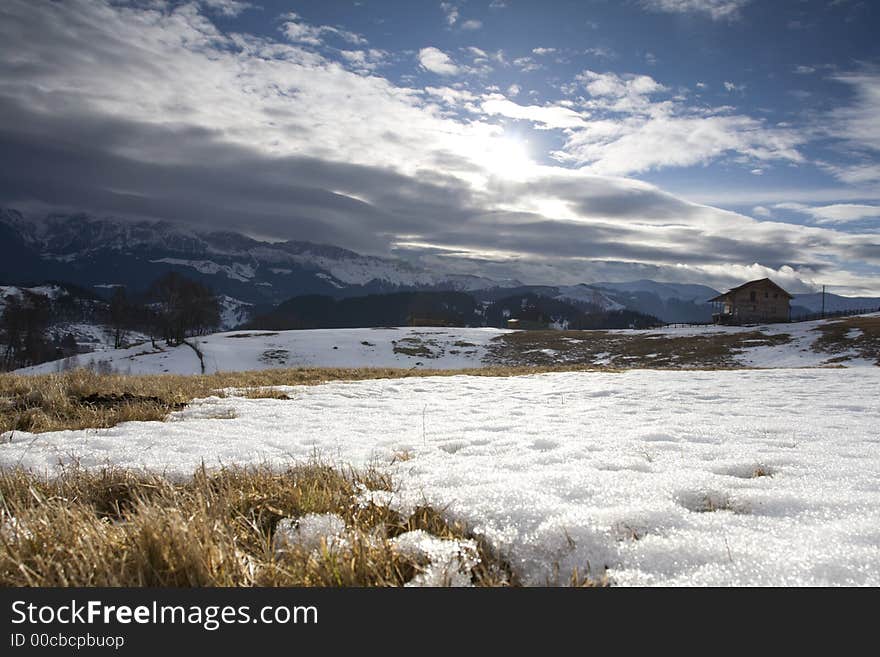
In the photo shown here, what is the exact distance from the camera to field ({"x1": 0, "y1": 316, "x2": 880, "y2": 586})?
186 cm

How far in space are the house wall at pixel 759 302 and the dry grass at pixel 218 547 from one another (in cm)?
9197

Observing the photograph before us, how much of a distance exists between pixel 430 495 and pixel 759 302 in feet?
310

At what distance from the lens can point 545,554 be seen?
206 cm

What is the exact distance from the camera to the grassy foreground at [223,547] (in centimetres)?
179

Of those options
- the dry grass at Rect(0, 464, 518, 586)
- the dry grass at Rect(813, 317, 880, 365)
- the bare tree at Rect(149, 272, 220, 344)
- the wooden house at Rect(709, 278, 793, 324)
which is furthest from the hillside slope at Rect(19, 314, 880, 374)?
the dry grass at Rect(0, 464, 518, 586)

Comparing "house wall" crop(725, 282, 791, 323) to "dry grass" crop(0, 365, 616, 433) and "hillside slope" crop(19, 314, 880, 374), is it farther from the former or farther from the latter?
"dry grass" crop(0, 365, 616, 433)

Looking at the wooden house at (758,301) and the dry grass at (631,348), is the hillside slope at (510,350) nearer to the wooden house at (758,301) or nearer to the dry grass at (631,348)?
the dry grass at (631,348)

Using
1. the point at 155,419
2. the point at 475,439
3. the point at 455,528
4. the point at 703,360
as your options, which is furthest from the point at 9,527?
the point at 703,360

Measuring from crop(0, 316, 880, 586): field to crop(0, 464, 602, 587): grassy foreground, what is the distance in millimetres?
11

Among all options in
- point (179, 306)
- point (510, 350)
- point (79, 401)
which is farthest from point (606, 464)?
point (179, 306)

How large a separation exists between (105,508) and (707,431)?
5588 mm

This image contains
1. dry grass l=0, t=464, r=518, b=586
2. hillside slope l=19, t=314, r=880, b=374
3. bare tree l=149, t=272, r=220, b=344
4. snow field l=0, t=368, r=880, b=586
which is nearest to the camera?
dry grass l=0, t=464, r=518, b=586

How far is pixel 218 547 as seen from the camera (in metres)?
1.87

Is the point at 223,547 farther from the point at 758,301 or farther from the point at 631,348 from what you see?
the point at 758,301
